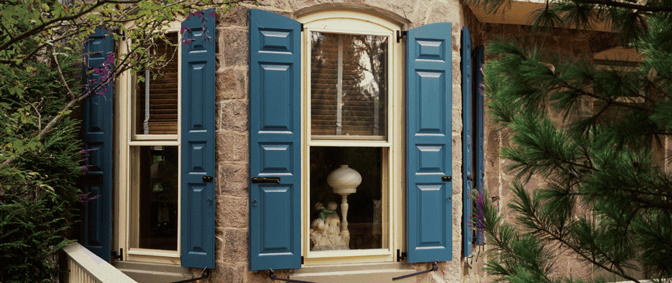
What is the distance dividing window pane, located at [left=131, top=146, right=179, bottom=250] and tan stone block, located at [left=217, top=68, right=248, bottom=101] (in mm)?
681

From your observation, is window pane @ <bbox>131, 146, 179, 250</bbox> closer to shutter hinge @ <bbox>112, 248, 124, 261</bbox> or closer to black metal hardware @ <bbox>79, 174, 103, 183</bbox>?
shutter hinge @ <bbox>112, 248, 124, 261</bbox>

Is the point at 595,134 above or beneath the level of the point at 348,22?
A: beneath

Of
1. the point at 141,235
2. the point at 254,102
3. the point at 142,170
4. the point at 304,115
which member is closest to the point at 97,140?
the point at 142,170

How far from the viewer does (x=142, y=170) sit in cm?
467

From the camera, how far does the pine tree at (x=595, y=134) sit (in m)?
1.56

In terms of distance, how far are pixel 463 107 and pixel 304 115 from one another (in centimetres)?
164

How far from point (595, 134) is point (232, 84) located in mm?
3194

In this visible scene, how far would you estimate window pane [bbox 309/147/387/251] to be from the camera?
4.59 metres

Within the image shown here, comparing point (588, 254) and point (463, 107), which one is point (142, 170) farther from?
point (588, 254)

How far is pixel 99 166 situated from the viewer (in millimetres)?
Result: 4570

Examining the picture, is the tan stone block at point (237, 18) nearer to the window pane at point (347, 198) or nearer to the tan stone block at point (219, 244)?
the window pane at point (347, 198)

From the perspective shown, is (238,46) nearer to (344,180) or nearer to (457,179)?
(344,180)

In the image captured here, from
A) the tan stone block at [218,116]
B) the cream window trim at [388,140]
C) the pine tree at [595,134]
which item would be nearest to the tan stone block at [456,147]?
the cream window trim at [388,140]

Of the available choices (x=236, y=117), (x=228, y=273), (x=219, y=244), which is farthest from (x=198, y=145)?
(x=228, y=273)
